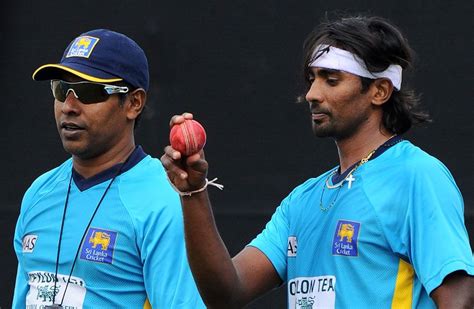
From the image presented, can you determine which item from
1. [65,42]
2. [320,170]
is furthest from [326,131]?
[65,42]

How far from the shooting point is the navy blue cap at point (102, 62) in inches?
151

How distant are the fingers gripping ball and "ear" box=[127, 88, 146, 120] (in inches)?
34.7

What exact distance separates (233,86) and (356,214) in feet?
6.88

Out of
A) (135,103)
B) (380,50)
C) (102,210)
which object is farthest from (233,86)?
(380,50)

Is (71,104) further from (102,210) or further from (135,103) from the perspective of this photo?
(102,210)

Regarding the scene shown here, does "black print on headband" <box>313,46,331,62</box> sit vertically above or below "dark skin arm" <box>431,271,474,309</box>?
above

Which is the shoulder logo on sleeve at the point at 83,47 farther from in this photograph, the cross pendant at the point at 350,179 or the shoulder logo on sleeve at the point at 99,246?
the cross pendant at the point at 350,179

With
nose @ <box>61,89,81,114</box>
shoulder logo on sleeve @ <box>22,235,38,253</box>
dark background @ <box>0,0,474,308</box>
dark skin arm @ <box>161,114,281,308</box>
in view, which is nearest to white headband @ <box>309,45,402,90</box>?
dark skin arm @ <box>161,114,281,308</box>

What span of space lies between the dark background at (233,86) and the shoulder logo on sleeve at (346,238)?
181 centimetres

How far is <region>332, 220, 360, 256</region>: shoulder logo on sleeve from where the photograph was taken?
10.8ft

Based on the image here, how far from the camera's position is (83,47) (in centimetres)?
389

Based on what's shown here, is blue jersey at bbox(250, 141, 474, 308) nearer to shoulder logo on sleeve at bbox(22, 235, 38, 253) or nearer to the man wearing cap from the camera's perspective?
the man wearing cap

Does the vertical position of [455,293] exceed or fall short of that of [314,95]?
it falls short

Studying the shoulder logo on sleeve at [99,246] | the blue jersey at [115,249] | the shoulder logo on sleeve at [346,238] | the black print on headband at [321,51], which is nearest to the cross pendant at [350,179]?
the shoulder logo on sleeve at [346,238]
